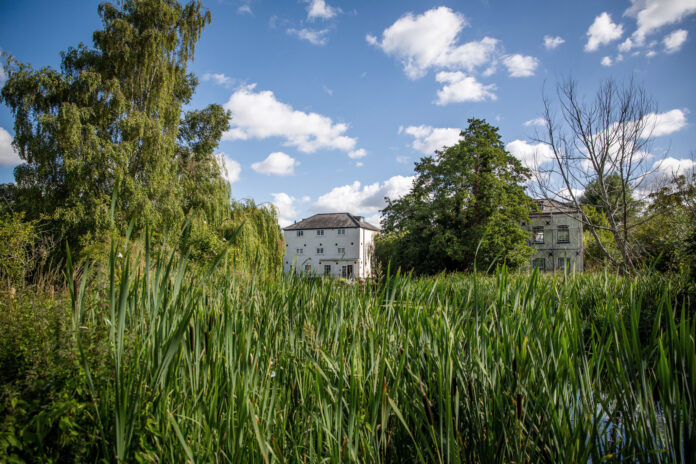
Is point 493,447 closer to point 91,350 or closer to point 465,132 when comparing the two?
point 91,350

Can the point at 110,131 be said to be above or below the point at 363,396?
above

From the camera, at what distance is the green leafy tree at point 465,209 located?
1916cm

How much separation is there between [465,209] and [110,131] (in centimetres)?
1717

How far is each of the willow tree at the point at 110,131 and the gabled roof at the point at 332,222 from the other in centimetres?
3058

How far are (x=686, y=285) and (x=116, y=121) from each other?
54.5 ft

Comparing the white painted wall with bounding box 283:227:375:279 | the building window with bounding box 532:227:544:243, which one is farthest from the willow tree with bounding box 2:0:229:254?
the white painted wall with bounding box 283:227:375:279

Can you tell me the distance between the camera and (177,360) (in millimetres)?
1371

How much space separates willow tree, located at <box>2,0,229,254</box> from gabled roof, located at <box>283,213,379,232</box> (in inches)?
1204

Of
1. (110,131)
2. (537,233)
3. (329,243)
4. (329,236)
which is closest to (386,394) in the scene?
(110,131)

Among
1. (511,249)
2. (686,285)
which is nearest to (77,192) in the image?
(686,285)

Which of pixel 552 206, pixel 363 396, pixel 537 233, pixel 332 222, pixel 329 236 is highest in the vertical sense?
pixel 332 222

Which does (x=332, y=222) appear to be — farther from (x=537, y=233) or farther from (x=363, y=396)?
(x=363, y=396)

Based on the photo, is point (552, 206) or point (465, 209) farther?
point (465, 209)

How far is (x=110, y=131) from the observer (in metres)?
13.9
